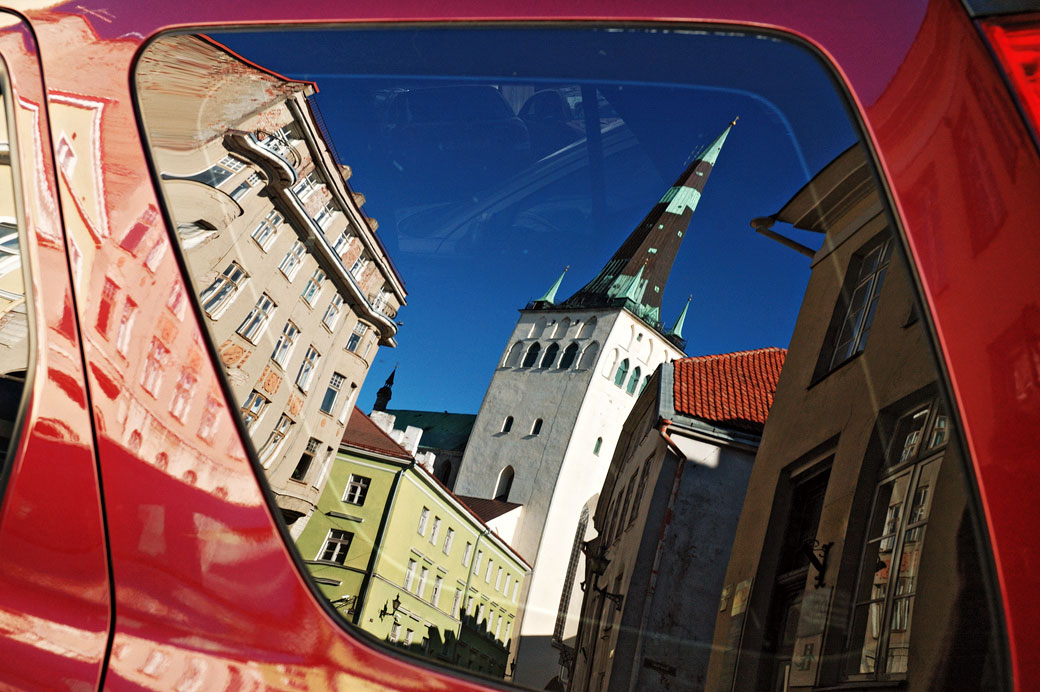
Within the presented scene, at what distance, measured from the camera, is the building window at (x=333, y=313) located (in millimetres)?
1245

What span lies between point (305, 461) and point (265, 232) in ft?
1.04

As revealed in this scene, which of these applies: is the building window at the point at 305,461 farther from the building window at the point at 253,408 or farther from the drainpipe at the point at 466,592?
the drainpipe at the point at 466,592

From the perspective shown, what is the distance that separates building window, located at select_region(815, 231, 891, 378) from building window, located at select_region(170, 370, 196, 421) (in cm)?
Result: 78

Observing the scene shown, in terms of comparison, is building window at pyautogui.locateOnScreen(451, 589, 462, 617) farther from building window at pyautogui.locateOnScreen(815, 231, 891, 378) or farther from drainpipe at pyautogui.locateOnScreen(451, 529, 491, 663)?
building window at pyautogui.locateOnScreen(815, 231, 891, 378)

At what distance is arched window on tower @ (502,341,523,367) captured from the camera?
119 cm

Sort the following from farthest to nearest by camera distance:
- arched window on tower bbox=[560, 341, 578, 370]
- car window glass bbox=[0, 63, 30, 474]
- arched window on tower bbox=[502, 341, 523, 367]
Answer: arched window on tower bbox=[560, 341, 578, 370], car window glass bbox=[0, 63, 30, 474], arched window on tower bbox=[502, 341, 523, 367]

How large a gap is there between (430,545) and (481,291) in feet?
1.10

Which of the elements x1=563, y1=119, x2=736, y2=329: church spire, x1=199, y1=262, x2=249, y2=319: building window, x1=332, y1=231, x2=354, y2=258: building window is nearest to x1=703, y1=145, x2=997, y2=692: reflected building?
x1=563, y1=119, x2=736, y2=329: church spire

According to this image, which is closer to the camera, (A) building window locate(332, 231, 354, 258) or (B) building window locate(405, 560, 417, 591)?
(B) building window locate(405, 560, 417, 591)

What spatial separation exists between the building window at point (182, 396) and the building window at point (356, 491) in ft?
0.77

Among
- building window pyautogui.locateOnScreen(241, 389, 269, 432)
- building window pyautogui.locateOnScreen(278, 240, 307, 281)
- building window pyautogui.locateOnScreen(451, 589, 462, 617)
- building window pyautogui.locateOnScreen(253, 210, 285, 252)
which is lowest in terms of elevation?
building window pyautogui.locateOnScreen(451, 589, 462, 617)

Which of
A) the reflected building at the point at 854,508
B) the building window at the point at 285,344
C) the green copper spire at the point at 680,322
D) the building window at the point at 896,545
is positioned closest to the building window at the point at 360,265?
the building window at the point at 285,344

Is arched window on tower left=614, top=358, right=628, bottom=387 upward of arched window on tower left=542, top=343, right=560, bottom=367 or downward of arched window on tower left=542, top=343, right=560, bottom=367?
downward

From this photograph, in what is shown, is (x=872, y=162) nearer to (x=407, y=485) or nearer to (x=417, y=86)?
(x=417, y=86)
